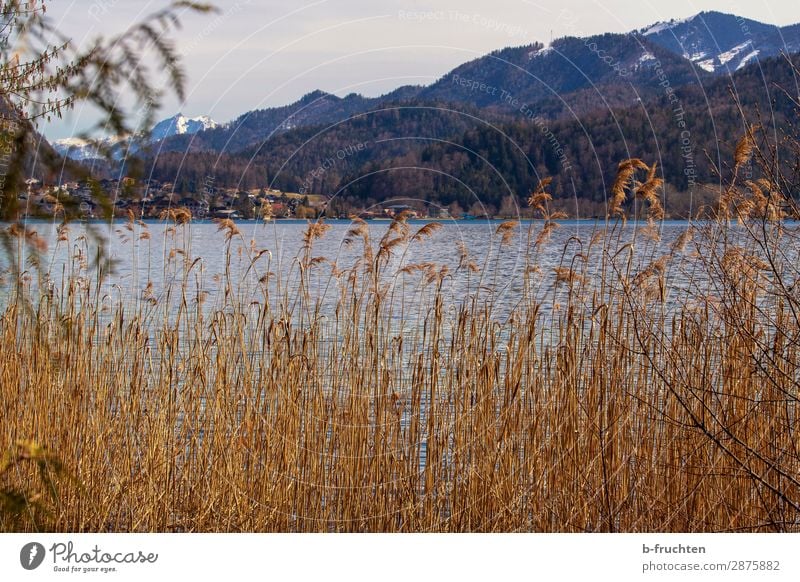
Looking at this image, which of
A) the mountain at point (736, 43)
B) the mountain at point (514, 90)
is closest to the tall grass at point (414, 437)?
the mountain at point (736, 43)

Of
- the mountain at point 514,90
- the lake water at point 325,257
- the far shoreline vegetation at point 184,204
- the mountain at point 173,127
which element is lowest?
the lake water at point 325,257

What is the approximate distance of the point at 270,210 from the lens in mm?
4547

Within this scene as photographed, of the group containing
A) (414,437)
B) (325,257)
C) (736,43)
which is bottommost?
(414,437)

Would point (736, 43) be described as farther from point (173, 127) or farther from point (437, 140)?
point (173, 127)

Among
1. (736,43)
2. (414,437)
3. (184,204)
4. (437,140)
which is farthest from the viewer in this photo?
(736,43)

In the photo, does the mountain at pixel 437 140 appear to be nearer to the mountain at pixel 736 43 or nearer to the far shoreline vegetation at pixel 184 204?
the mountain at pixel 736 43

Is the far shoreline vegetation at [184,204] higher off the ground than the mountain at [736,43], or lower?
lower

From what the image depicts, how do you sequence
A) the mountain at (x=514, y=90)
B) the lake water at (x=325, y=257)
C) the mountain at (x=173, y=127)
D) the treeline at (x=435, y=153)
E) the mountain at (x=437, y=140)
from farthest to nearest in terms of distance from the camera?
the treeline at (x=435, y=153)
the mountain at (x=437, y=140)
the mountain at (x=514, y=90)
the lake water at (x=325, y=257)
the mountain at (x=173, y=127)

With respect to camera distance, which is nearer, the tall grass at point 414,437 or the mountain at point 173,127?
the mountain at point 173,127

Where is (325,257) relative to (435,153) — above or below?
below

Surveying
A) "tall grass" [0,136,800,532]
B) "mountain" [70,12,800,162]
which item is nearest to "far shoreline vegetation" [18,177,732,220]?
"mountain" [70,12,800,162]

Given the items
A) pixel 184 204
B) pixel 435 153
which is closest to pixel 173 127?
pixel 184 204

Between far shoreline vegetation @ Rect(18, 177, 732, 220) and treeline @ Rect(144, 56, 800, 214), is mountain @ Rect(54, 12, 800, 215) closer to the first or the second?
treeline @ Rect(144, 56, 800, 214)
